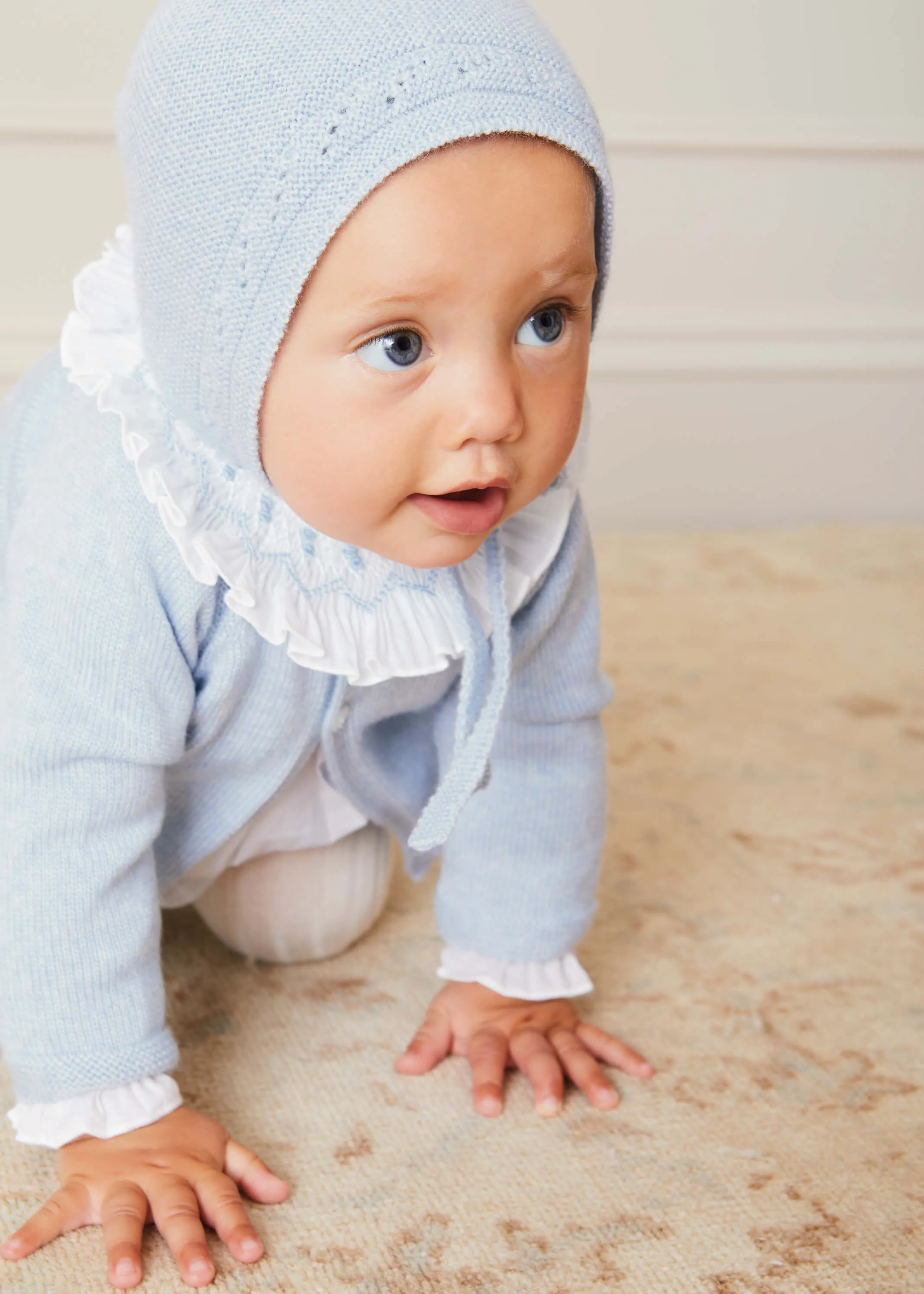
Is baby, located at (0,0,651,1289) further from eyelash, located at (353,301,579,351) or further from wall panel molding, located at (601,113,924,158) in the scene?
wall panel molding, located at (601,113,924,158)

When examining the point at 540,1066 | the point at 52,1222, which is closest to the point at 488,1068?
the point at 540,1066

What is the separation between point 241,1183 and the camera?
0.75 meters

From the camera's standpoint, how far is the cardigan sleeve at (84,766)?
71cm

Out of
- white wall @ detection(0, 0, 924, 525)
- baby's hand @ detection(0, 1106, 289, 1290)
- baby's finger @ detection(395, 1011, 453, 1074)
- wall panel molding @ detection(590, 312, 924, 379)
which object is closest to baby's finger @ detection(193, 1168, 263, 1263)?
baby's hand @ detection(0, 1106, 289, 1290)

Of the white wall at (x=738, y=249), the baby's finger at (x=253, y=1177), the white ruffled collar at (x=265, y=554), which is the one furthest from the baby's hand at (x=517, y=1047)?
the white wall at (x=738, y=249)

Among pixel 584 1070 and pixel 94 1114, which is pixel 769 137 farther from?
pixel 94 1114

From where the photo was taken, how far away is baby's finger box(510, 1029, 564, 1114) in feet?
2.72

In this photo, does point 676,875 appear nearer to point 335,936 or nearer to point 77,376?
point 335,936

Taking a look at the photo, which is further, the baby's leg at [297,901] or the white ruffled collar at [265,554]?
the baby's leg at [297,901]

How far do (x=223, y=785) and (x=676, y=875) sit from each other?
0.40 meters

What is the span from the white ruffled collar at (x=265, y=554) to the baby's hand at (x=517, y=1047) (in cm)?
24

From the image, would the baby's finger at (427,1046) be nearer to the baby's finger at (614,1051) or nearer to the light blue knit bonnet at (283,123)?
the baby's finger at (614,1051)

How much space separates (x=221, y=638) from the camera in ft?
2.45

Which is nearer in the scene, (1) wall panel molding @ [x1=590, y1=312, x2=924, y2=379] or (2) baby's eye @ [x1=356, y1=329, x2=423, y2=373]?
(2) baby's eye @ [x1=356, y1=329, x2=423, y2=373]
